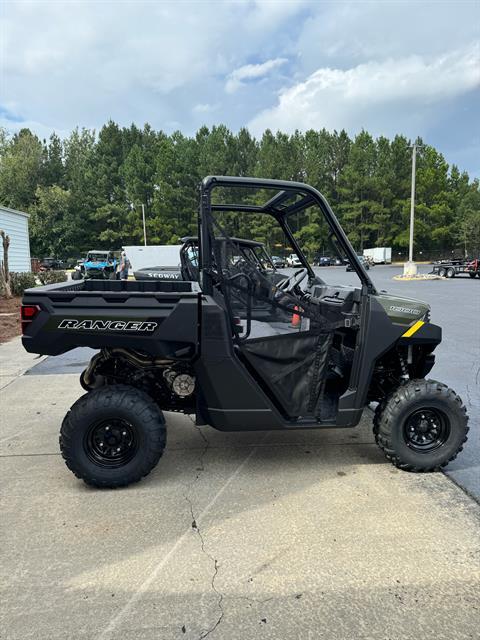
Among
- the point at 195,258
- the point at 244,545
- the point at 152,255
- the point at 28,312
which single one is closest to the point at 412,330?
the point at 244,545

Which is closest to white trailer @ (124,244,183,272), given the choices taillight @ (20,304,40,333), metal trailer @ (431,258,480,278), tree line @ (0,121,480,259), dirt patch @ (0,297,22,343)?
dirt patch @ (0,297,22,343)

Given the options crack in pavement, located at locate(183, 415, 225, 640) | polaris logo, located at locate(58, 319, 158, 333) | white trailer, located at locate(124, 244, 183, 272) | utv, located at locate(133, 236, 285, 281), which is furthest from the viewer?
white trailer, located at locate(124, 244, 183, 272)

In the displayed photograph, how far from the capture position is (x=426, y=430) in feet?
11.9

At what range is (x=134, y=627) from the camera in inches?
83.2

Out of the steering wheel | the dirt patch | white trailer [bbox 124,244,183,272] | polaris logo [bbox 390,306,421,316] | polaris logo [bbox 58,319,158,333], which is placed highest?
white trailer [bbox 124,244,183,272]

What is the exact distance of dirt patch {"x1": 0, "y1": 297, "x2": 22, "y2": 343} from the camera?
32.9 feet

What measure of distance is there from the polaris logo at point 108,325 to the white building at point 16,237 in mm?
18143

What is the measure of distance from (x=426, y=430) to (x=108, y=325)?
2407 millimetres

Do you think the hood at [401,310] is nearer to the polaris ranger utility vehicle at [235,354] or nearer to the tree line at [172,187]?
the polaris ranger utility vehicle at [235,354]

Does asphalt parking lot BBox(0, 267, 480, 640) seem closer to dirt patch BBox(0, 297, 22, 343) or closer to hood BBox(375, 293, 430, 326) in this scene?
hood BBox(375, 293, 430, 326)

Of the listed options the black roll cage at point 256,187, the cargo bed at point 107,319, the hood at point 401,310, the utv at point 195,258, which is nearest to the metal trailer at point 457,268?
the utv at point 195,258

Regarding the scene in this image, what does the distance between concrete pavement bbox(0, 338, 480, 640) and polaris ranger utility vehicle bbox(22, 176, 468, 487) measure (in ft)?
1.10

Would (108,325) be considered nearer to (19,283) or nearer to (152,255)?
(19,283)

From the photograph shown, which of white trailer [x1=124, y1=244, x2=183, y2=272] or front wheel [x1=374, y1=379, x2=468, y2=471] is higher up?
white trailer [x1=124, y1=244, x2=183, y2=272]
